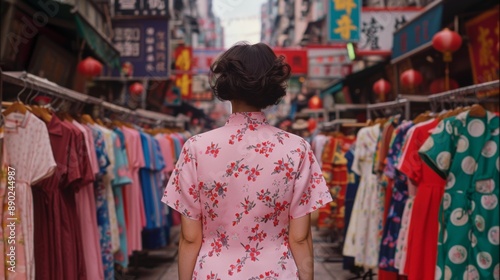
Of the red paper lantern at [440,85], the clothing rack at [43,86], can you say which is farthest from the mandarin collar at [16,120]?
the red paper lantern at [440,85]

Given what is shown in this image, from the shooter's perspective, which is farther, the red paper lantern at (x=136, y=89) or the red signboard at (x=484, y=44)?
the red paper lantern at (x=136, y=89)

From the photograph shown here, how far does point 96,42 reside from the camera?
9984mm

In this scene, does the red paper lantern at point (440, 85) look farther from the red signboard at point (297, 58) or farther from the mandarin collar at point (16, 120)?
the red signboard at point (297, 58)

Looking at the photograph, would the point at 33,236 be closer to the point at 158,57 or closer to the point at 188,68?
the point at 158,57

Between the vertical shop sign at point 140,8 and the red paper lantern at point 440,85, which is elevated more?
the vertical shop sign at point 140,8

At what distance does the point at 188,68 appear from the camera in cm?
2059

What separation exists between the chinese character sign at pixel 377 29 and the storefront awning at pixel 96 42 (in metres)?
5.66

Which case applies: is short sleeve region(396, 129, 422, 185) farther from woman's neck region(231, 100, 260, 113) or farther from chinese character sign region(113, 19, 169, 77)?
chinese character sign region(113, 19, 169, 77)

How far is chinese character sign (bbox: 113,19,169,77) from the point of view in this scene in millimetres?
14289

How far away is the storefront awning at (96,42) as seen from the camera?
356 inches

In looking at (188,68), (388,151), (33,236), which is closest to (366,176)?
(388,151)

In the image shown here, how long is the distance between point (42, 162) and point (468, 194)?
309cm

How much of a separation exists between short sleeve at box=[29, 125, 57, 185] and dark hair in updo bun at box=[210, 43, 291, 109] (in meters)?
1.66

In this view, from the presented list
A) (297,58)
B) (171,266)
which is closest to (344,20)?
(297,58)
